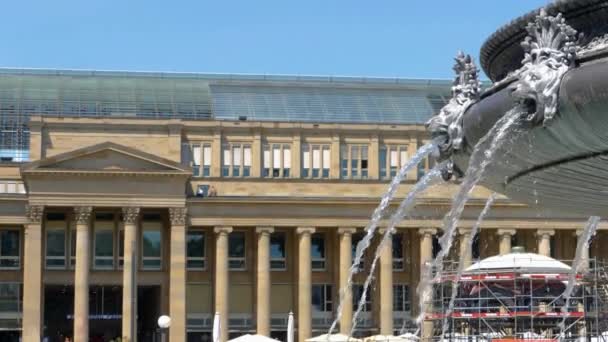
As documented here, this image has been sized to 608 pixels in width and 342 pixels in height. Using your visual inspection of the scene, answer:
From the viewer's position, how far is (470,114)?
16.3m

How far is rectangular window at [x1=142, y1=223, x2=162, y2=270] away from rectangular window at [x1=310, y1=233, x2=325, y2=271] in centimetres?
1074

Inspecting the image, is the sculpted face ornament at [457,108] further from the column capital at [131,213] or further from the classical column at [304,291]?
the classical column at [304,291]

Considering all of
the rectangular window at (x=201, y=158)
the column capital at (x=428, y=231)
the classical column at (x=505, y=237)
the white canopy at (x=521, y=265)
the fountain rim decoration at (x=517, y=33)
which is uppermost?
the rectangular window at (x=201, y=158)

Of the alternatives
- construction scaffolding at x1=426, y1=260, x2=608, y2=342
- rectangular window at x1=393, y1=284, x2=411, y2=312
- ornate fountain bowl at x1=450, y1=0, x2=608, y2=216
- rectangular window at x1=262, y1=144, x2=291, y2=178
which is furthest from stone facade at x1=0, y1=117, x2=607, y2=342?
ornate fountain bowl at x1=450, y1=0, x2=608, y2=216

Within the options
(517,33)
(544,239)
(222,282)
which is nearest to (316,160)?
(222,282)

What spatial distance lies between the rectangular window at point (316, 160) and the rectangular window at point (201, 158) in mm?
6800

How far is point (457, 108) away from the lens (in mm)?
16609

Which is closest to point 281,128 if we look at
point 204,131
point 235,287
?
point 204,131

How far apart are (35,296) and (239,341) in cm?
3191

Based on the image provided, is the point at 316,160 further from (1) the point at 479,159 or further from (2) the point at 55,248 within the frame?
(1) the point at 479,159

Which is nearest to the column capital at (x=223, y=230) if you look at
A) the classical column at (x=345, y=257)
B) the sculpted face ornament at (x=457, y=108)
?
the classical column at (x=345, y=257)

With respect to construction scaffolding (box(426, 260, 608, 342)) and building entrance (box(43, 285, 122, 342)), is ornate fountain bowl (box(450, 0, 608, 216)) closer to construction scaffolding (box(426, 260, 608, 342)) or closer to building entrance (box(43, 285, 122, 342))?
construction scaffolding (box(426, 260, 608, 342))

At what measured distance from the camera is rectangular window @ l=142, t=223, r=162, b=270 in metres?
94.7

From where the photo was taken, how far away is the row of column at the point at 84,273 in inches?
3467
